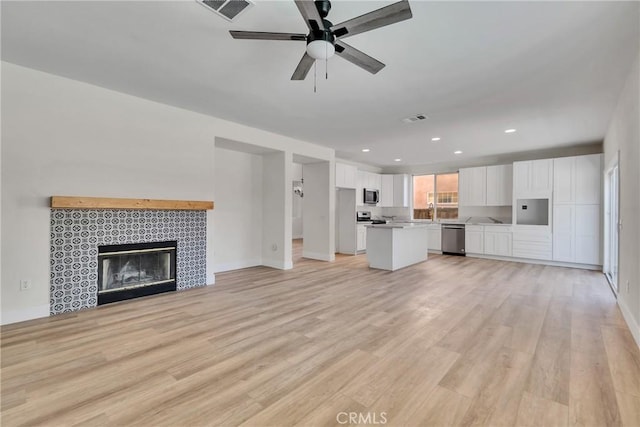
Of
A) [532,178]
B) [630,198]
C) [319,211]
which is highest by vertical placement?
[532,178]

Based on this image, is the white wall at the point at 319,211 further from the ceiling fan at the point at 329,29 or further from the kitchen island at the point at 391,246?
the ceiling fan at the point at 329,29

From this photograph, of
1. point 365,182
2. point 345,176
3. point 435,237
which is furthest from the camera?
point 365,182

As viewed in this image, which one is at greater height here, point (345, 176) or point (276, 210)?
point (345, 176)

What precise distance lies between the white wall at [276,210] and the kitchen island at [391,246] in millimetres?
1752

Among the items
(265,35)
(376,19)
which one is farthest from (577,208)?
(265,35)

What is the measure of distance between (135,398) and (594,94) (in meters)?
5.77

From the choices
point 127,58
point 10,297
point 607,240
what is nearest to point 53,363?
point 10,297

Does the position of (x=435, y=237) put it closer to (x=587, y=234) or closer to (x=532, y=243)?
(x=532, y=243)

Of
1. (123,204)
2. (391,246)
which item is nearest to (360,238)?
(391,246)

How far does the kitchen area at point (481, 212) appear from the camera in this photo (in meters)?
6.14

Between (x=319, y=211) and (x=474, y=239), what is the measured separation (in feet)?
13.7

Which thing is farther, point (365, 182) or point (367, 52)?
point (365, 182)

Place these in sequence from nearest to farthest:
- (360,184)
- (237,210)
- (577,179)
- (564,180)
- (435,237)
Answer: (237,210)
(577,179)
(564,180)
(435,237)
(360,184)

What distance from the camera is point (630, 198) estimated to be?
316 cm
